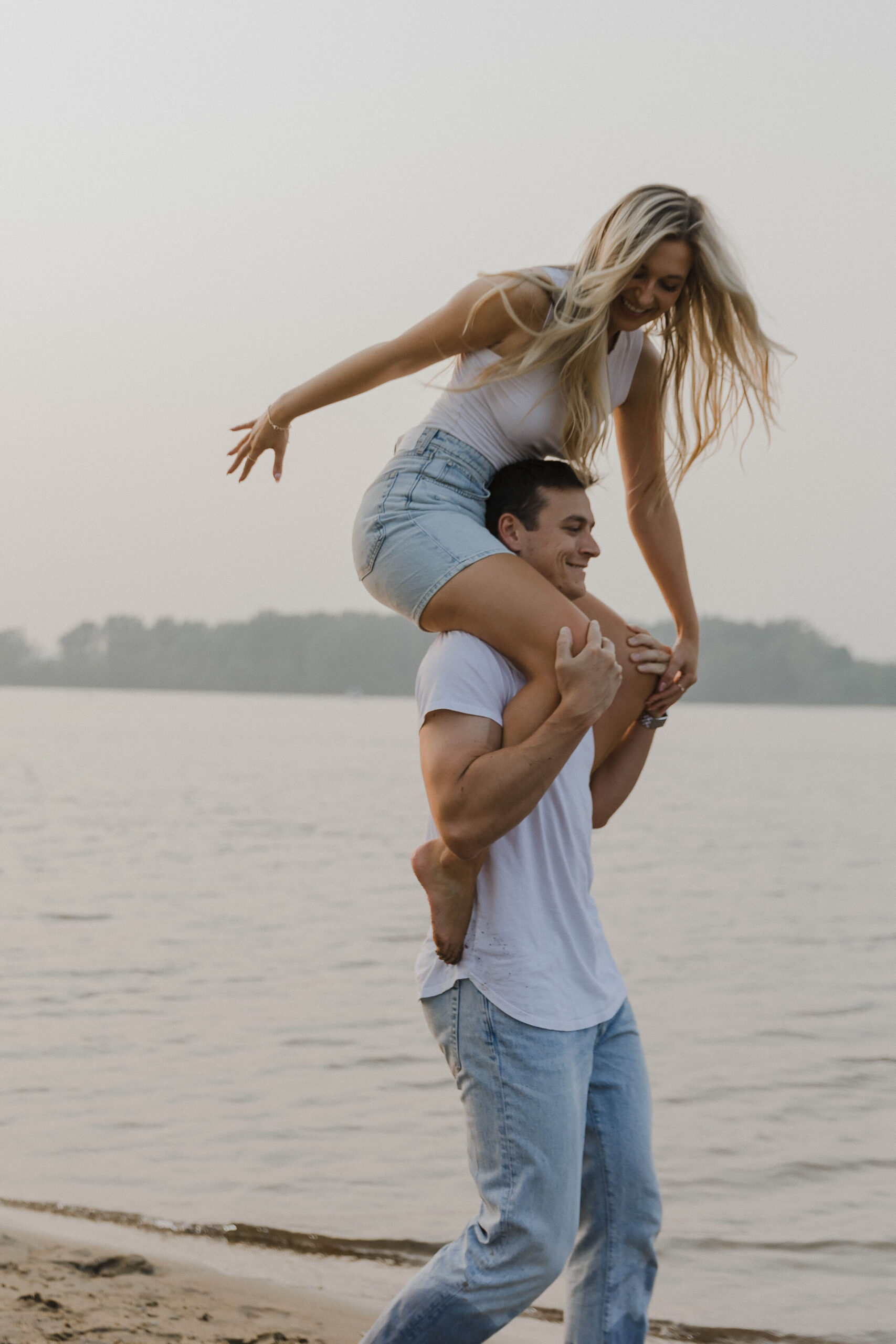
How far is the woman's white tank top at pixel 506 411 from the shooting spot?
2619mm

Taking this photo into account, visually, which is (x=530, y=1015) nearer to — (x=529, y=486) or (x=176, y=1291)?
(x=529, y=486)

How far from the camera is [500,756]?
2.30m

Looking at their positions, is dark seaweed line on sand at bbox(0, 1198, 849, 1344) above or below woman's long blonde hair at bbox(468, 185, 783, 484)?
below

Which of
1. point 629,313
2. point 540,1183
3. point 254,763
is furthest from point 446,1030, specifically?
point 254,763

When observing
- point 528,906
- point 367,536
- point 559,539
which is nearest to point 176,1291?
point 528,906

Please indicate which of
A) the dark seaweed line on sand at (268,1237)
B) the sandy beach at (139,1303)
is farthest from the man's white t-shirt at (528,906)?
the dark seaweed line on sand at (268,1237)

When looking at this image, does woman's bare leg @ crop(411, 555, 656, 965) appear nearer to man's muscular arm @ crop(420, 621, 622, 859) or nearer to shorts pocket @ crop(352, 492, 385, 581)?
man's muscular arm @ crop(420, 621, 622, 859)

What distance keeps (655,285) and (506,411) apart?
15.2 inches

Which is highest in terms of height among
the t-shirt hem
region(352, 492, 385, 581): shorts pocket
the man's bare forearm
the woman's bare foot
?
region(352, 492, 385, 581): shorts pocket

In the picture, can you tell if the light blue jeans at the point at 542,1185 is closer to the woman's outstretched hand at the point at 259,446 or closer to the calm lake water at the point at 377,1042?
the woman's outstretched hand at the point at 259,446

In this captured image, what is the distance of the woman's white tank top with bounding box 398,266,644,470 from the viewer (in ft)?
8.59

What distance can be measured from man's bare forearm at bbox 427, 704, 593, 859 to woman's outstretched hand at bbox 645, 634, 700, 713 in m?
0.62

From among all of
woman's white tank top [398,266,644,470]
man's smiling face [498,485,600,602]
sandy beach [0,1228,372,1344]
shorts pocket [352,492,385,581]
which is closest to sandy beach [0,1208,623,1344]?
sandy beach [0,1228,372,1344]

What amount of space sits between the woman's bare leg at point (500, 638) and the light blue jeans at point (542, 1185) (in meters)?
0.16
